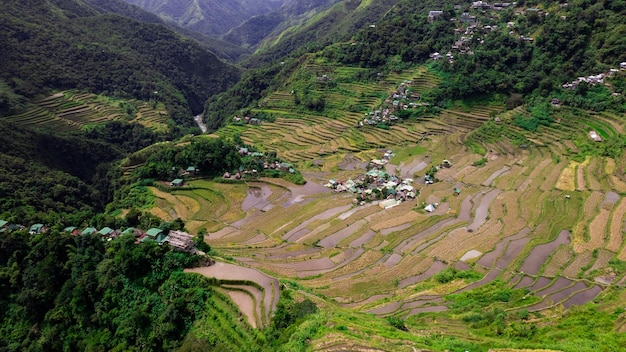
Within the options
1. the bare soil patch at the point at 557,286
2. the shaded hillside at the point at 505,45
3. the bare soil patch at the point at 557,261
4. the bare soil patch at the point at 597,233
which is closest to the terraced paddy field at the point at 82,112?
the shaded hillside at the point at 505,45

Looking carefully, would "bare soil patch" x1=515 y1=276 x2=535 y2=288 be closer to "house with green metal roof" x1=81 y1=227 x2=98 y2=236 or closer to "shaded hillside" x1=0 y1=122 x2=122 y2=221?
"house with green metal roof" x1=81 y1=227 x2=98 y2=236

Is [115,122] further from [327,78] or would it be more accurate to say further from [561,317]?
[561,317]

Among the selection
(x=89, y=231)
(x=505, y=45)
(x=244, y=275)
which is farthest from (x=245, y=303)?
(x=505, y=45)

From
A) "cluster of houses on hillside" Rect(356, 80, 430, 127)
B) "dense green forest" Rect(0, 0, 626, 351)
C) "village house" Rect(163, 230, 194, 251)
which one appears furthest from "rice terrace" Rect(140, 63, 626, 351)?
"village house" Rect(163, 230, 194, 251)

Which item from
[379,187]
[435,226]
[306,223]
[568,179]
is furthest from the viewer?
[379,187]

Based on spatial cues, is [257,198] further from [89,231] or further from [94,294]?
[94,294]

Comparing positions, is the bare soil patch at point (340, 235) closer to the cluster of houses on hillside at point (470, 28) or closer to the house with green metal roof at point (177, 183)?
the house with green metal roof at point (177, 183)

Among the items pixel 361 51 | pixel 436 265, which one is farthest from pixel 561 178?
pixel 361 51
